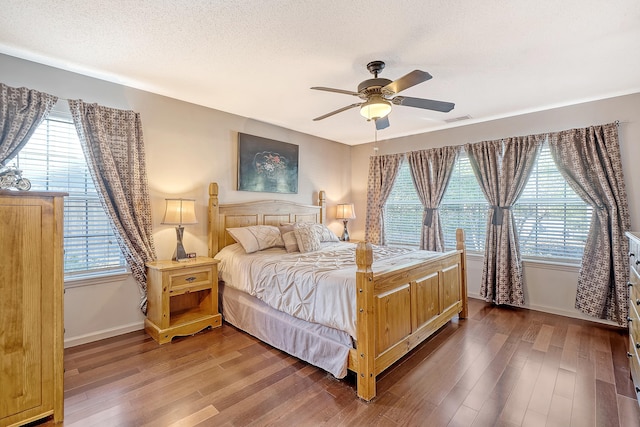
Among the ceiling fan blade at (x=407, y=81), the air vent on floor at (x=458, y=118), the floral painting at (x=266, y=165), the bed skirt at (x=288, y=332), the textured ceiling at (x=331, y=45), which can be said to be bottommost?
the bed skirt at (x=288, y=332)

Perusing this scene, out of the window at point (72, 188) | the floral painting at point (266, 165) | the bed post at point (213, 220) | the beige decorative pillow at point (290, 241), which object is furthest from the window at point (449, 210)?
the window at point (72, 188)

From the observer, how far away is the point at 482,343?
2.86 m

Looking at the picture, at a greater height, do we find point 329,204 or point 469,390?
point 329,204

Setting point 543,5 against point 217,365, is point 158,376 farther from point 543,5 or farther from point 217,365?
point 543,5

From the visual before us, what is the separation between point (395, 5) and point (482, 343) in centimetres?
292

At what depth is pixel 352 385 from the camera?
2.19 meters

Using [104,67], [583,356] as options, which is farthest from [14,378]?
[583,356]

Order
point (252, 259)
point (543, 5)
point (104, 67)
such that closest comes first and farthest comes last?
point (543, 5) → point (104, 67) → point (252, 259)

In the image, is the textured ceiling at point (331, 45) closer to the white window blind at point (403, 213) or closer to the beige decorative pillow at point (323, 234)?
the beige decorative pillow at point (323, 234)

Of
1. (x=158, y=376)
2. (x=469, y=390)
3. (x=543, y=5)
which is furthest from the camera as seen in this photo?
(x=158, y=376)

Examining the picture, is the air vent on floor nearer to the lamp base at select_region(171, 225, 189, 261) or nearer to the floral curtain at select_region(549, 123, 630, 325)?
the floral curtain at select_region(549, 123, 630, 325)

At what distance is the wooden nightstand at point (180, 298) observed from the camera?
113 inches

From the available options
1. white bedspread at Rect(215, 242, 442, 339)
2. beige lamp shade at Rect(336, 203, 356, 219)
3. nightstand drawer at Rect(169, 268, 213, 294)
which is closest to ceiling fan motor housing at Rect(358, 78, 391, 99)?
white bedspread at Rect(215, 242, 442, 339)

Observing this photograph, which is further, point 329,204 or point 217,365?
point 329,204
